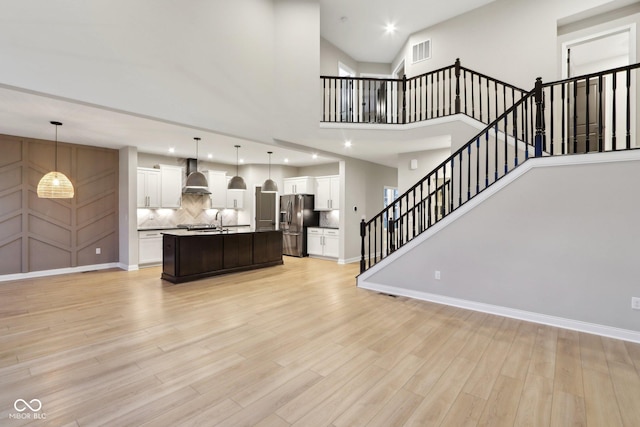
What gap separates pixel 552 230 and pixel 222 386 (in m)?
3.95

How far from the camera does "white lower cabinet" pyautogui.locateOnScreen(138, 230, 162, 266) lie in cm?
677

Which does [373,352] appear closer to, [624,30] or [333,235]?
[333,235]

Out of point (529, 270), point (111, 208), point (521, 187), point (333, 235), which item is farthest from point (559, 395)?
point (111, 208)

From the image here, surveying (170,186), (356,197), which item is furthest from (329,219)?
(170,186)

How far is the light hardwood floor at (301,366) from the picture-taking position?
200 cm

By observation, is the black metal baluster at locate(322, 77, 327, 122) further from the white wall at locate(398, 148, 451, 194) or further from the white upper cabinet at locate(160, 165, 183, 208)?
the white upper cabinet at locate(160, 165, 183, 208)

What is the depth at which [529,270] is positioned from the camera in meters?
3.69

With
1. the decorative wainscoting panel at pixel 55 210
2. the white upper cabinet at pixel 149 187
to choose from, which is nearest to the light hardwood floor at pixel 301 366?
the decorative wainscoting panel at pixel 55 210

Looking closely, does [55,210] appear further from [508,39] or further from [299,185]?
[508,39]

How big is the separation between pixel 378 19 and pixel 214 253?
254 inches

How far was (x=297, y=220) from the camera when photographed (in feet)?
28.7

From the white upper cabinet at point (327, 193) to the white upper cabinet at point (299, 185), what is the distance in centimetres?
18

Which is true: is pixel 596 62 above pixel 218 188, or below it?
above

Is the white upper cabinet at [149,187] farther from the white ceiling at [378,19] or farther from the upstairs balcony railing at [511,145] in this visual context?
the white ceiling at [378,19]
